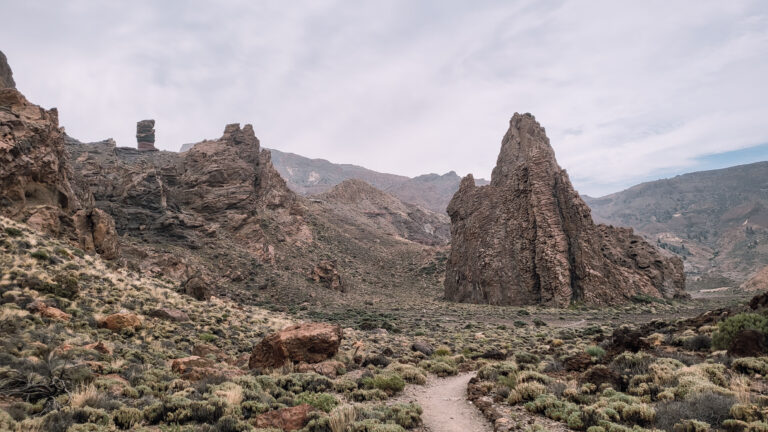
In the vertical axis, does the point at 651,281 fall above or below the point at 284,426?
below

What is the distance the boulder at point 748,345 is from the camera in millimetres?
11125

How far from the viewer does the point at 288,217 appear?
65812 millimetres

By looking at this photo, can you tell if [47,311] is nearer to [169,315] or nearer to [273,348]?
[169,315]

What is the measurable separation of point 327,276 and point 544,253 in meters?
29.4

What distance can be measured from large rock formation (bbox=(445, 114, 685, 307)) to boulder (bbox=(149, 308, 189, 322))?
3660 centimetres

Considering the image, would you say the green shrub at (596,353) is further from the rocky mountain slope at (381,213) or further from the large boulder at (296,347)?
the rocky mountain slope at (381,213)

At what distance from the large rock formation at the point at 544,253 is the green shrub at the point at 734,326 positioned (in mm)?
28843

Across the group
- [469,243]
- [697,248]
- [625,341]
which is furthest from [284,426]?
[697,248]

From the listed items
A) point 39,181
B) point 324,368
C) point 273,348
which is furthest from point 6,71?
point 324,368

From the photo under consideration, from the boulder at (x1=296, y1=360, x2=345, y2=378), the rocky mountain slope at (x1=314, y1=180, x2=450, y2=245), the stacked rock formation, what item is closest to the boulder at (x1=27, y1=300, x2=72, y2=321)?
the boulder at (x1=296, y1=360, x2=345, y2=378)

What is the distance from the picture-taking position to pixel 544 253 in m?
43.3

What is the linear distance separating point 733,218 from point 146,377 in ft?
853

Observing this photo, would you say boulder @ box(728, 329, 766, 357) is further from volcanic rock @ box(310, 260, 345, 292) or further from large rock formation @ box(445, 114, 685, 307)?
volcanic rock @ box(310, 260, 345, 292)

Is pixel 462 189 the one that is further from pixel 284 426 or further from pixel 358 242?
A: pixel 284 426
